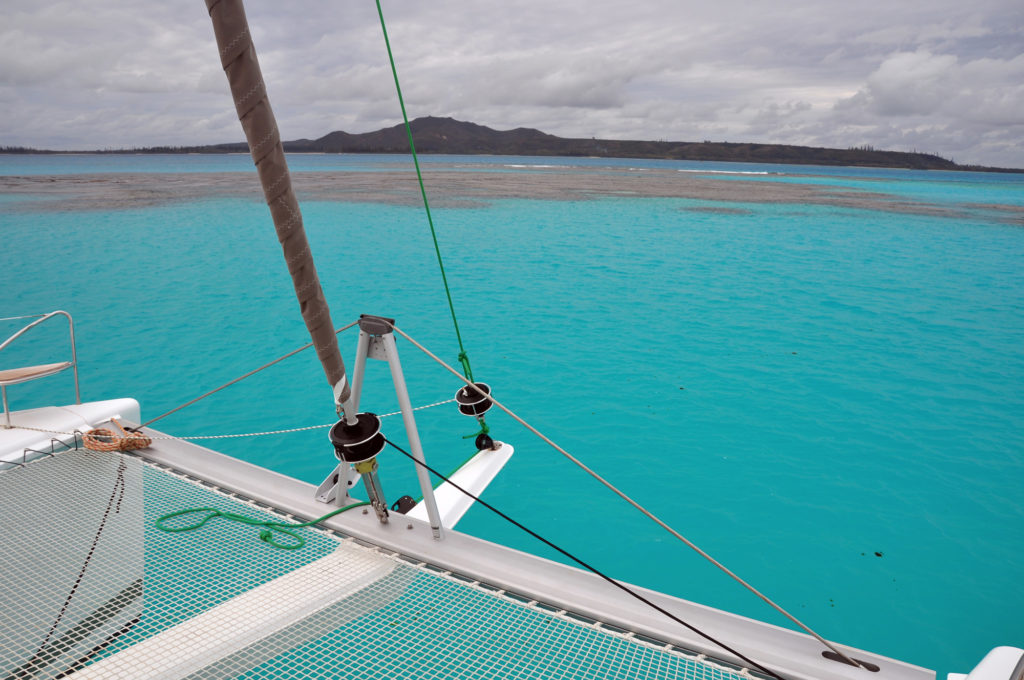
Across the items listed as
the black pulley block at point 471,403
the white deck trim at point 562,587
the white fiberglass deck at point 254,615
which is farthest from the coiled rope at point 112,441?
the black pulley block at point 471,403

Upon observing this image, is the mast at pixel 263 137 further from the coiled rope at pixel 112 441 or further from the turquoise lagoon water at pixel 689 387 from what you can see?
the turquoise lagoon water at pixel 689 387

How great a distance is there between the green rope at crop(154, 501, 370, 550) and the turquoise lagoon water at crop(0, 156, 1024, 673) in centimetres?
254

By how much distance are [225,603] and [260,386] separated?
6603mm

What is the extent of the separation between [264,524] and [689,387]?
21.0 ft

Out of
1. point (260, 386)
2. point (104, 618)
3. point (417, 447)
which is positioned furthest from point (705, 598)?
point (260, 386)

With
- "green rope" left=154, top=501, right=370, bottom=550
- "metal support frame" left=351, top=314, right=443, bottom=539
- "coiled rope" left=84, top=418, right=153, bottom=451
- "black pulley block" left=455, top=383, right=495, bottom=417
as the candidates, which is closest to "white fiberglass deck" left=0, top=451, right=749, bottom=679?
"green rope" left=154, top=501, right=370, bottom=550

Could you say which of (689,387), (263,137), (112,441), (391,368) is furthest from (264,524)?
(689,387)

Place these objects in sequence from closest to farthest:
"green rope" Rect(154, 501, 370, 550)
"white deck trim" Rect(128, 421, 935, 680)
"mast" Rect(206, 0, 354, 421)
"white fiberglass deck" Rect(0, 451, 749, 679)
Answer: "mast" Rect(206, 0, 354, 421), "white deck trim" Rect(128, 421, 935, 680), "white fiberglass deck" Rect(0, 451, 749, 679), "green rope" Rect(154, 501, 370, 550)

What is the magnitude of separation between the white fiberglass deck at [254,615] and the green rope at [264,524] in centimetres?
4

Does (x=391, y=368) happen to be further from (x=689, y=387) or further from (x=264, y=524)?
(x=689, y=387)

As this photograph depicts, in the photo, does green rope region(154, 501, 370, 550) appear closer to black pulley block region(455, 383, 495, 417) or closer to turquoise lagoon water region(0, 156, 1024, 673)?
black pulley block region(455, 383, 495, 417)

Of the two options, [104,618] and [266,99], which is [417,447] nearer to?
[104,618]

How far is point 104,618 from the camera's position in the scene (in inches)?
95.2

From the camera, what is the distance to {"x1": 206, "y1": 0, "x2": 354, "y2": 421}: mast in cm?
174
